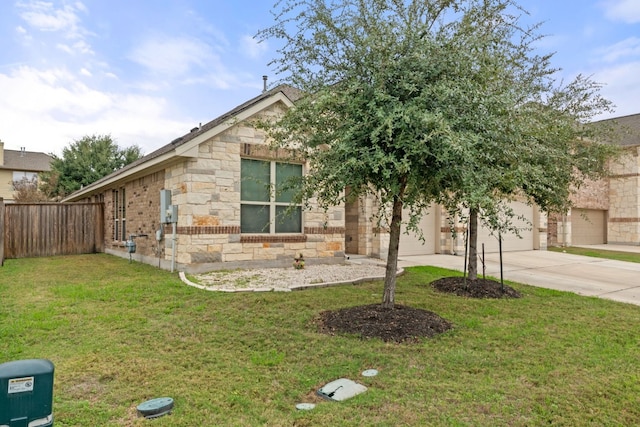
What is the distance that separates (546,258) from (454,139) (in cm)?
1184

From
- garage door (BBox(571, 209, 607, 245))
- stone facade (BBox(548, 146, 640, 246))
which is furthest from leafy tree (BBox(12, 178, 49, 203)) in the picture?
stone facade (BBox(548, 146, 640, 246))

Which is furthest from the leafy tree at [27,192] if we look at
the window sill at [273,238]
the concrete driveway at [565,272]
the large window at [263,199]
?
the concrete driveway at [565,272]

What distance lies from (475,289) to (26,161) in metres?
37.7

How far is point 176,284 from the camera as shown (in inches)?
307

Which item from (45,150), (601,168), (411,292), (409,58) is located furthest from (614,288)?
(45,150)

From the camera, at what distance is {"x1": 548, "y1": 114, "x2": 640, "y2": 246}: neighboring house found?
21734 millimetres

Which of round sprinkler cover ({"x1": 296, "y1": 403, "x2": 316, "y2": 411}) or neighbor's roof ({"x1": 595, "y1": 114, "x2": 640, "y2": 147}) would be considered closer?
round sprinkler cover ({"x1": 296, "y1": 403, "x2": 316, "y2": 411})

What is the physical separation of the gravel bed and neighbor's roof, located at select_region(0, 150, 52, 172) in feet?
98.5

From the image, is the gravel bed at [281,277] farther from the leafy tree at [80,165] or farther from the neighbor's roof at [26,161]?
the neighbor's roof at [26,161]

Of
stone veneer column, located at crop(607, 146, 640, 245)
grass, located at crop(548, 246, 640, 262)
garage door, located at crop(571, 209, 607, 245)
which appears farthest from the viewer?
stone veneer column, located at crop(607, 146, 640, 245)

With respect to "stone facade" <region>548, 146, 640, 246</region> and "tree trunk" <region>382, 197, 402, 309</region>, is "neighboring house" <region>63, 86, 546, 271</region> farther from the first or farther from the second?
"stone facade" <region>548, 146, 640, 246</region>

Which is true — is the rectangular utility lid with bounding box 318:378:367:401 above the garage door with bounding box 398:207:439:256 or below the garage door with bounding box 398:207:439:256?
below

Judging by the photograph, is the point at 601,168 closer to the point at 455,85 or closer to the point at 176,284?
the point at 455,85

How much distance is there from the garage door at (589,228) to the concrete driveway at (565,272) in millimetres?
8510
